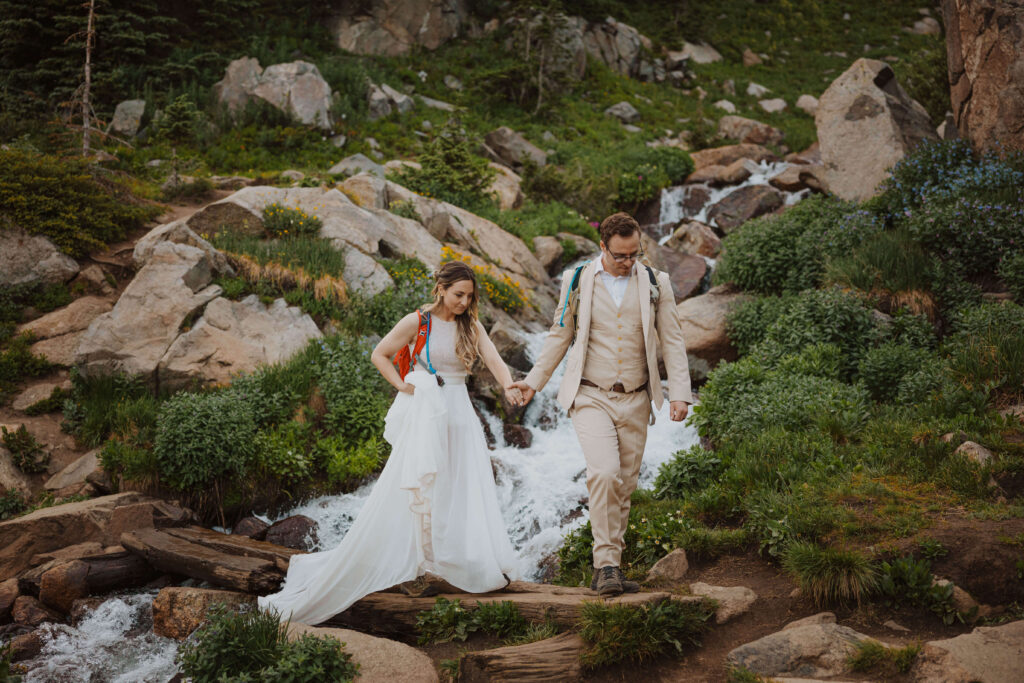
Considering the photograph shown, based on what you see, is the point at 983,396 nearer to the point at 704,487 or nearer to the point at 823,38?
the point at 704,487

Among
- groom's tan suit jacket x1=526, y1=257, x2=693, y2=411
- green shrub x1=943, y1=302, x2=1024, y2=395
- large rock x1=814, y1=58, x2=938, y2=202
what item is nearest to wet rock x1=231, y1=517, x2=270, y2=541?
groom's tan suit jacket x1=526, y1=257, x2=693, y2=411

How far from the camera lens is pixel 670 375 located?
5.19 m

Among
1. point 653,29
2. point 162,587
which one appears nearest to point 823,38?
point 653,29

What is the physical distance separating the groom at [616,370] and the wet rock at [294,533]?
161 inches

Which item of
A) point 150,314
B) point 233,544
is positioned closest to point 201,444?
point 233,544

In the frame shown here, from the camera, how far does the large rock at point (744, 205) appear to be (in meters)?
17.4

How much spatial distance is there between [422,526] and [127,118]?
726 inches

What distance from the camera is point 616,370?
514 cm

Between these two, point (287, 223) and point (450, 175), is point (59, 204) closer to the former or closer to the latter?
point (287, 223)

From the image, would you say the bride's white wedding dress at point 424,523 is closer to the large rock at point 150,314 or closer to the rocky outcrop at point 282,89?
the large rock at point 150,314

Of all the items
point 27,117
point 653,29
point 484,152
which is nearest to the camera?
point 27,117

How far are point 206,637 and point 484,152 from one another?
58.5ft

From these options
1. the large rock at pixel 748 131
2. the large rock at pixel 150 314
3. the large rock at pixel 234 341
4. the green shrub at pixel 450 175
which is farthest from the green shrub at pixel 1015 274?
the large rock at pixel 748 131

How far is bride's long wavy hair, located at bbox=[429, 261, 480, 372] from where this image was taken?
5.71 metres
